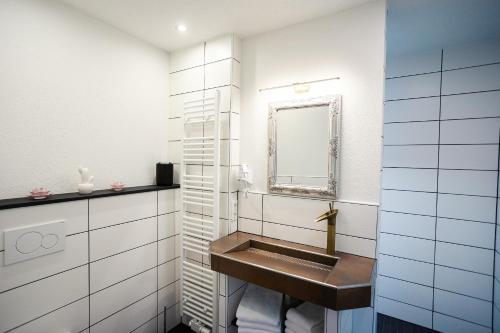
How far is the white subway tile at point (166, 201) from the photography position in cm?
183

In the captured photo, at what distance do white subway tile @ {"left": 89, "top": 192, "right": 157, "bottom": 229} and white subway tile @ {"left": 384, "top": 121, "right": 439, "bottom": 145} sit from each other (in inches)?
81.2

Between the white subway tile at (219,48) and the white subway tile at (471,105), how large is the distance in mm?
1731

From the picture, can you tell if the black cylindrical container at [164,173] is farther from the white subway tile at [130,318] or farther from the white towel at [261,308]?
the white towel at [261,308]

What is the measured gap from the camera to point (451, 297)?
1.83 m

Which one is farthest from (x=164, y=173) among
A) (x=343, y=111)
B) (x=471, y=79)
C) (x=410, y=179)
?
(x=471, y=79)

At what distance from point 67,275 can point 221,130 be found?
1.29 metres

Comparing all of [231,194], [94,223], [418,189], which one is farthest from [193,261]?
[418,189]

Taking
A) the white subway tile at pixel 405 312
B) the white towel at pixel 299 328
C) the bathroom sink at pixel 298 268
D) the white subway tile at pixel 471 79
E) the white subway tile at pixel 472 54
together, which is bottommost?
the white subway tile at pixel 405 312

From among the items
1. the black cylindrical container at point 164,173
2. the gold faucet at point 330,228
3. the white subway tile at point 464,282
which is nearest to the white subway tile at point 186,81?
the black cylindrical container at point 164,173

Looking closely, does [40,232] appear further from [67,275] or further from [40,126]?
[40,126]

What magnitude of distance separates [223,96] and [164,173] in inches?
30.6

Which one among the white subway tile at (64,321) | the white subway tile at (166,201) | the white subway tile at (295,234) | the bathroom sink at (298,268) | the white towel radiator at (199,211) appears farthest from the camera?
the white subway tile at (166,201)

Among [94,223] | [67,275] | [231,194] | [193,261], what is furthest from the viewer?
[193,261]

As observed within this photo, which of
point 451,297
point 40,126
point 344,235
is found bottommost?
point 451,297
